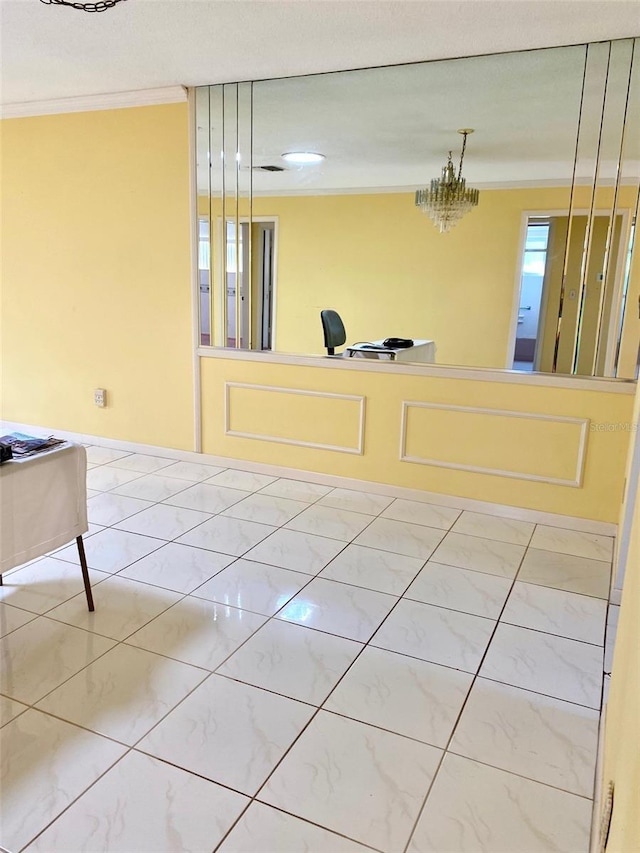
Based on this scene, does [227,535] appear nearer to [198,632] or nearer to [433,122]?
[198,632]

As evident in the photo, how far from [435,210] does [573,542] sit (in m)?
2.33

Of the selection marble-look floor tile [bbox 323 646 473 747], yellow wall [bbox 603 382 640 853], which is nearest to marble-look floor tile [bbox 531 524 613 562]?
marble-look floor tile [bbox 323 646 473 747]

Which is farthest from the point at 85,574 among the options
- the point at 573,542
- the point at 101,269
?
the point at 101,269

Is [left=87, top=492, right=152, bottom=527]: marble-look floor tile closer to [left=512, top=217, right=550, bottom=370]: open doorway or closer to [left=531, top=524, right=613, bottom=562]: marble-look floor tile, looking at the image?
[left=531, top=524, right=613, bottom=562]: marble-look floor tile

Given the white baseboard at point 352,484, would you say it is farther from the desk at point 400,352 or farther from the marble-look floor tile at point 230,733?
the marble-look floor tile at point 230,733

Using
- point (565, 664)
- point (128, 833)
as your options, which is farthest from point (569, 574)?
point (128, 833)

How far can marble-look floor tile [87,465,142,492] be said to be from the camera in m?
3.83

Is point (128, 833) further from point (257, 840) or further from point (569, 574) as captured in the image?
point (569, 574)

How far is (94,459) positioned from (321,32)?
308 centimetres

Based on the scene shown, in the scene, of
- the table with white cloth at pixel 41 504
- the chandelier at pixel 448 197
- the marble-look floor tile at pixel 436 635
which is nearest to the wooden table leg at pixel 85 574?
the table with white cloth at pixel 41 504

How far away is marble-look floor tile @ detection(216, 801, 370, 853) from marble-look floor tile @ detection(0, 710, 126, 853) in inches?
16.8

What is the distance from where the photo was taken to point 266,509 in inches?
139

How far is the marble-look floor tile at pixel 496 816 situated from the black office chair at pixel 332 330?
2761 mm

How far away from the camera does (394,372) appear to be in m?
3.68
